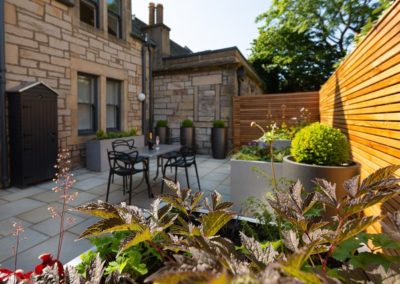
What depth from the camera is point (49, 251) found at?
2283mm

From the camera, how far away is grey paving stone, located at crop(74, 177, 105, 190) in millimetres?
Result: 4320

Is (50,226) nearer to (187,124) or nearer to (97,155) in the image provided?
(97,155)

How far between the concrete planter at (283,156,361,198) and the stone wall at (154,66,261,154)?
18.1 ft

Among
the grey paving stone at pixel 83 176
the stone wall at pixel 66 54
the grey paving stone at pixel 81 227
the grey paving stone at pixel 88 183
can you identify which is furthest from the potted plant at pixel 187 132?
the grey paving stone at pixel 81 227

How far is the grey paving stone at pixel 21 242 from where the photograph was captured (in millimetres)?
2244

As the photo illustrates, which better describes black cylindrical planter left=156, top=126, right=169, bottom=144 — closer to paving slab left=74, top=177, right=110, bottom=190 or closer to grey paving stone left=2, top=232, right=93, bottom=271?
paving slab left=74, top=177, right=110, bottom=190

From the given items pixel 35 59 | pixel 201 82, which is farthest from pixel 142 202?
pixel 201 82

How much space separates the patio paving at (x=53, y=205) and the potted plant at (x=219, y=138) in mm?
1546

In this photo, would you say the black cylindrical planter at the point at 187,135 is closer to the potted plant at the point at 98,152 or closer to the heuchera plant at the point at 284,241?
the potted plant at the point at 98,152

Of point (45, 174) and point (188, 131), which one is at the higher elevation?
point (188, 131)

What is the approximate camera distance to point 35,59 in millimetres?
4664

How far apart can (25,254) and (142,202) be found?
158 cm

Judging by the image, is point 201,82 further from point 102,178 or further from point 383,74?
point 383,74

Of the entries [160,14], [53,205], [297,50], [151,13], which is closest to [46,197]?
[53,205]
